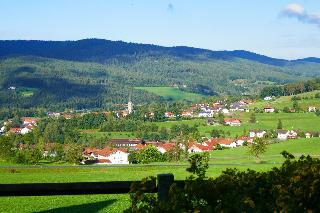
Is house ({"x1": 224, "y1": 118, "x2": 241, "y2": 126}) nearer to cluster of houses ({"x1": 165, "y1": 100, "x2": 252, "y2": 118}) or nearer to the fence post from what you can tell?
cluster of houses ({"x1": 165, "y1": 100, "x2": 252, "y2": 118})

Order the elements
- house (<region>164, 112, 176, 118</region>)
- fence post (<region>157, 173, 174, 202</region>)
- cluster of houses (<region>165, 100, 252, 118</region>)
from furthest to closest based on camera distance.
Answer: cluster of houses (<region>165, 100, 252, 118</region>)
house (<region>164, 112, 176, 118</region>)
fence post (<region>157, 173, 174, 202</region>)

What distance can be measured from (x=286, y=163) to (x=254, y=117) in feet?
374

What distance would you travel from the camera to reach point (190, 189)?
13.7 feet

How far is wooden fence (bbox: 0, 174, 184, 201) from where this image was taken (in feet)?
15.5

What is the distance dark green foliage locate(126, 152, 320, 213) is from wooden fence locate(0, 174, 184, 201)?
1.07ft

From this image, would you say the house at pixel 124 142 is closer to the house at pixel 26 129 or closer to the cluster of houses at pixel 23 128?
the cluster of houses at pixel 23 128

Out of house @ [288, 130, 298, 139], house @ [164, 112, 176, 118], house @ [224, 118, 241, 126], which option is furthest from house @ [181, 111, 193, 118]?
house @ [288, 130, 298, 139]

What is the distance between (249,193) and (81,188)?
1849 mm

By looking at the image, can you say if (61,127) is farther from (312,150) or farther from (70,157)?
(312,150)

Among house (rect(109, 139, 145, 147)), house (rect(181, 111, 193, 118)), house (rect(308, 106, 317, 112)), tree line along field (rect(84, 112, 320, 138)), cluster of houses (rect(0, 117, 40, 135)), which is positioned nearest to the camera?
house (rect(109, 139, 145, 147))

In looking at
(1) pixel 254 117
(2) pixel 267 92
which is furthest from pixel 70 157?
(2) pixel 267 92

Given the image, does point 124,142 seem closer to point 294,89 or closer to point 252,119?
point 252,119

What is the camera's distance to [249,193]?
4160 millimetres

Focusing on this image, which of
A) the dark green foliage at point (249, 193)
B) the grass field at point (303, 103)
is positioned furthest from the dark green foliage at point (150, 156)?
the grass field at point (303, 103)
